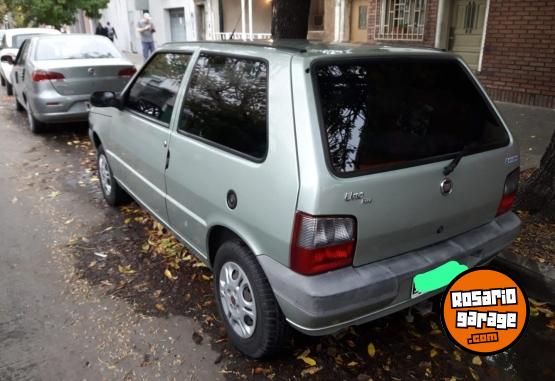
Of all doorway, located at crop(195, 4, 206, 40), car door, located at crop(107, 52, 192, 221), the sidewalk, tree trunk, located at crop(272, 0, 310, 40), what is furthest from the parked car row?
doorway, located at crop(195, 4, 206, 40)

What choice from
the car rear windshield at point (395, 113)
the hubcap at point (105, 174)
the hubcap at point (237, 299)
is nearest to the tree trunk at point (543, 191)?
the car rear windshield at point (395, 113)

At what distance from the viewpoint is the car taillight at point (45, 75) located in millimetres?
7301

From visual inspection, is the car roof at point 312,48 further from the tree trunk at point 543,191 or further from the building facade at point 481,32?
the building facade at point 481,32

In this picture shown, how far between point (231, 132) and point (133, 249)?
2055mm

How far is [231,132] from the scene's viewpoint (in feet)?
8.96

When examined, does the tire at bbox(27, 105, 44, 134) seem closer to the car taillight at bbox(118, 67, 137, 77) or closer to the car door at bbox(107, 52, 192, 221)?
the car taillight at bbox(118, 67, 137, 77)

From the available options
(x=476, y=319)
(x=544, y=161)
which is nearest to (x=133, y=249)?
(x=476, y=319)

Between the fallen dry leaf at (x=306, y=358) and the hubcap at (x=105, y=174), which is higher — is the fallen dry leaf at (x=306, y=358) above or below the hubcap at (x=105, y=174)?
below

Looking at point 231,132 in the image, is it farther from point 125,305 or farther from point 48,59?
point 48,59

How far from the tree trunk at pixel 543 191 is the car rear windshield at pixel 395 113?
170 cm

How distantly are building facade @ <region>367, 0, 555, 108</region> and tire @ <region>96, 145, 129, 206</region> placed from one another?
281 inches

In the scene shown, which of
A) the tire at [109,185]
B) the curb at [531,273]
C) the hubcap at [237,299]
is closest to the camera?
the hubcap at [237,299]

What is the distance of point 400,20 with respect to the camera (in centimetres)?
1064

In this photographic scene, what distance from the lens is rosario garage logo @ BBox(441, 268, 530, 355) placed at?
238 centimetres
